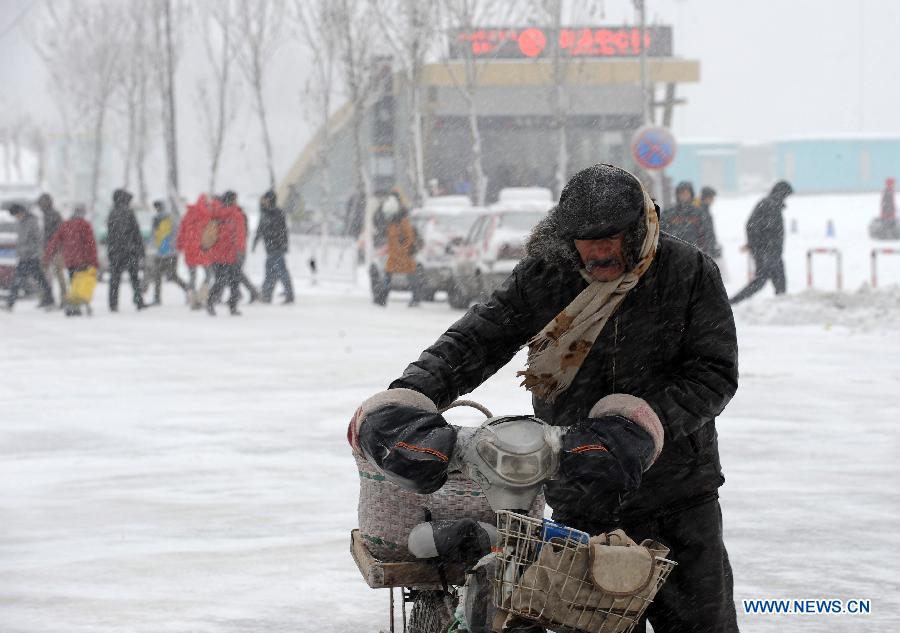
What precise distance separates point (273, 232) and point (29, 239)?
3740 mm

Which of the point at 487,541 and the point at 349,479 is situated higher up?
the point at 487,541

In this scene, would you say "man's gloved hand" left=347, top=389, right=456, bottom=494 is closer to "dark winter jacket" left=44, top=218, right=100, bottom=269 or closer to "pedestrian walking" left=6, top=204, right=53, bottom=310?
"dark winter jacket" left=44, top=218, right=100, bottom=269

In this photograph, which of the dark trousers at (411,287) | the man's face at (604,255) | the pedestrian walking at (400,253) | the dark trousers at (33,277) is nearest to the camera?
the man's face at (604,255)

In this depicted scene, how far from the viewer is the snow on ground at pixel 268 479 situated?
604 cm

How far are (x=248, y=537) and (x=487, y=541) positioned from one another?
13.3ft

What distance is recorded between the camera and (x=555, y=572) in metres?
2.60

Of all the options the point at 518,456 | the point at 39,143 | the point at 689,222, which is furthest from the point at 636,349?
the point at 39,143

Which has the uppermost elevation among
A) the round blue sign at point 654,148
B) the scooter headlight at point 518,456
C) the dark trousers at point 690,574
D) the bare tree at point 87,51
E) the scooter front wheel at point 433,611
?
the bare tree at point 87,51

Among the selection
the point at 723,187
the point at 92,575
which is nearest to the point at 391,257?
the point at 92,575

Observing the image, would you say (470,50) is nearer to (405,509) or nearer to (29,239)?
(29,239)

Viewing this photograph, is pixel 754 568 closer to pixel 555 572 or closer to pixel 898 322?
pixel 555 572

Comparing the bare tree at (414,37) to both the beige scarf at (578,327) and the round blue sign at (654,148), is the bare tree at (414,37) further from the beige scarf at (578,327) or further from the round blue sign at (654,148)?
the beige scarf at (578,327)

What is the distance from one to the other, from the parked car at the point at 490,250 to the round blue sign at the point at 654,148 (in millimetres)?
1573

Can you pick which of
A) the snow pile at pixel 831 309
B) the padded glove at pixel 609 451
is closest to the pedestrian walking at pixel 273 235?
the snow pile at pixel 831 309
